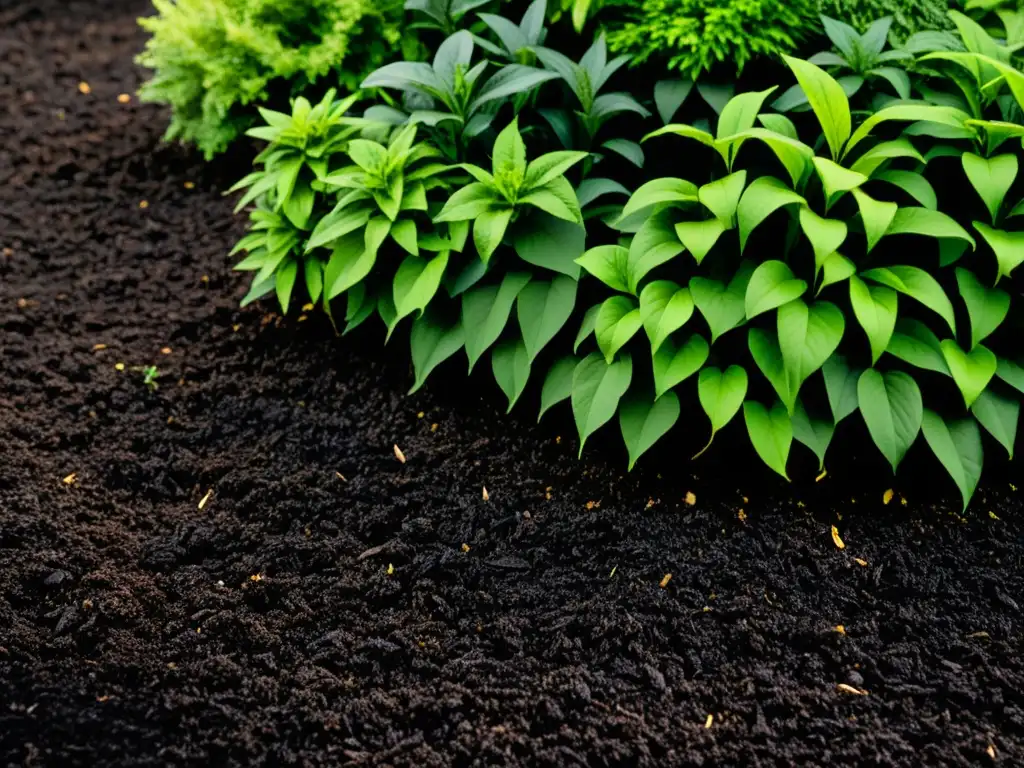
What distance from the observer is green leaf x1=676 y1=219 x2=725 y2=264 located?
266 cm

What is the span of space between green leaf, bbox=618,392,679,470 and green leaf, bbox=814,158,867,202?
77 cm

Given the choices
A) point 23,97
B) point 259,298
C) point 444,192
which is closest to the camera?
point 444,192

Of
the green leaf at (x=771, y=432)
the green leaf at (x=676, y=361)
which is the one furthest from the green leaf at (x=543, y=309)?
the green leaf at (x=771, y=432)

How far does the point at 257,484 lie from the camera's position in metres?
3.10

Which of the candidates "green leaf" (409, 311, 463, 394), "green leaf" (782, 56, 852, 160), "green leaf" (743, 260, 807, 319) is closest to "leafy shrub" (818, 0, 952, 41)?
"green leaf" (782, 56, 852, 160)

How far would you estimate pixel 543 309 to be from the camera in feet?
9.82

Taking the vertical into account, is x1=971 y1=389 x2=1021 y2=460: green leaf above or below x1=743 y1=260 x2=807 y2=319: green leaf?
below

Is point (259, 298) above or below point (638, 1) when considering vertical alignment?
below

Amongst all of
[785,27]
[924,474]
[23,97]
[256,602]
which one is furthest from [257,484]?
[23,97]

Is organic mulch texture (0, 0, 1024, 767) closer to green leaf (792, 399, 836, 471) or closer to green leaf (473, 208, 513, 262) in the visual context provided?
green leaf (792, 399, 836, 471)

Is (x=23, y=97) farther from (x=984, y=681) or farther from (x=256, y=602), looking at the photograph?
(x=984, y=681)

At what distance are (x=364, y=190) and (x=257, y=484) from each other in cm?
103

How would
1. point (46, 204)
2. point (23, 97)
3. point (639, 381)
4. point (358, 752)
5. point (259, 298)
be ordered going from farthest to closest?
point (23, 97)
point (46, 204)
point (259, 298)
point (639, 381)
point (358, 752)

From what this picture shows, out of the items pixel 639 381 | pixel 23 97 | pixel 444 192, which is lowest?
pixel 23 97
